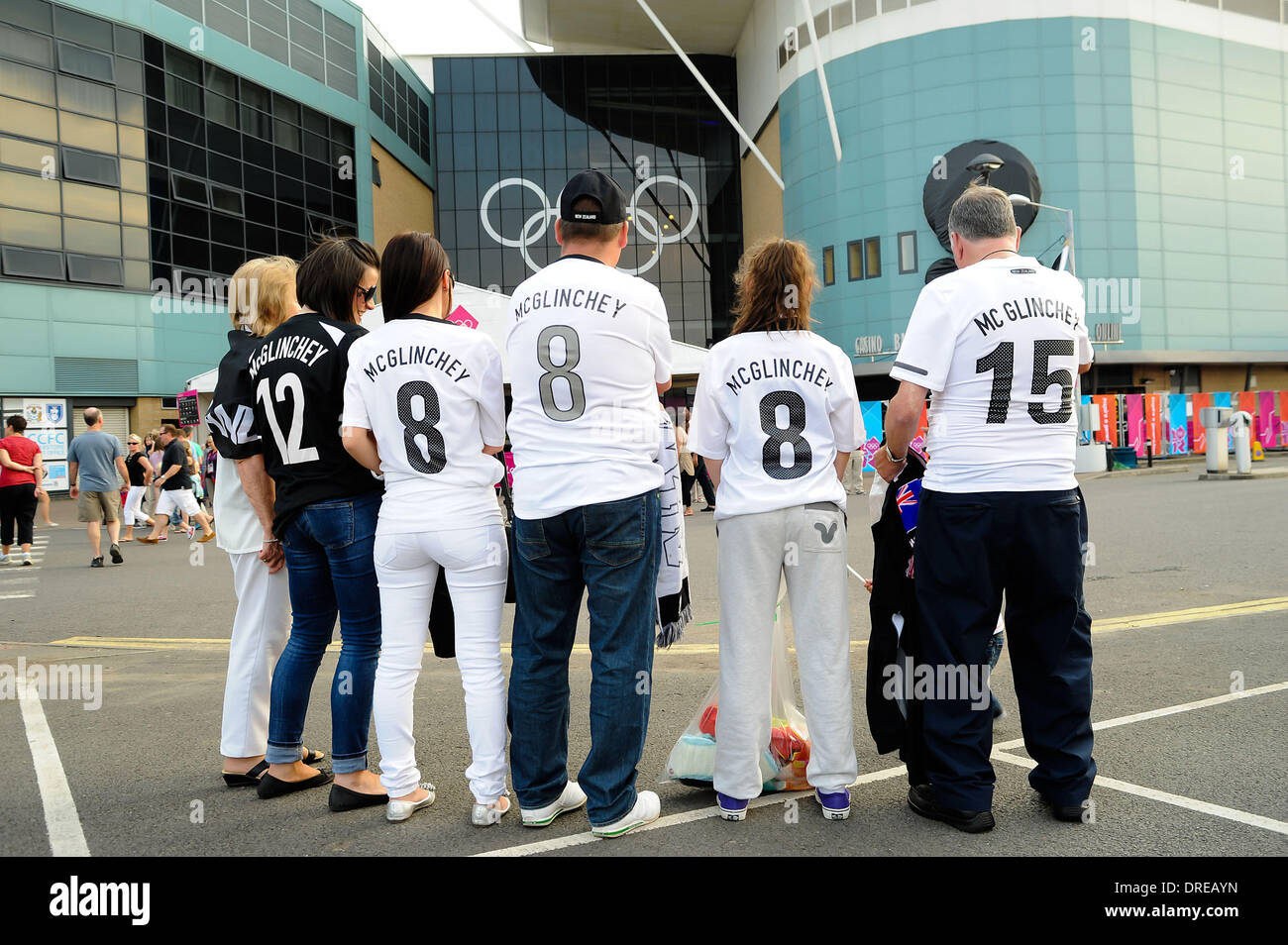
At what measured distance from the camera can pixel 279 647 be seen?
3.91m

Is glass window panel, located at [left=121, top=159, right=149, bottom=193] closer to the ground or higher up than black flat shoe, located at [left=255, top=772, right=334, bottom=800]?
higher up

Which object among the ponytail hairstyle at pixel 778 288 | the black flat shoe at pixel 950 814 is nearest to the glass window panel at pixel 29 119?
the ponytail hairstyle at pixel 778 288

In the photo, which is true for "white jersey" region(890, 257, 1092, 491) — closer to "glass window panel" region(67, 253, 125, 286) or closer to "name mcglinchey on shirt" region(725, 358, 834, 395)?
"name mcglinchey on shirt" region(725, 358, 834, 395)

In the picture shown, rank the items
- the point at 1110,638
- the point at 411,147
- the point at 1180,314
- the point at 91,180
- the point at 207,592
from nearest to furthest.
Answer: the point at 1110,638 → the point at 207,592 → the point at 91,180 → the point at 1180,314 → the point at 411,147

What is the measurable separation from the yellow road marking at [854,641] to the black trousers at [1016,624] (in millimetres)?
2535

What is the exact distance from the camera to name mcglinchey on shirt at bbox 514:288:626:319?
3.07 metres

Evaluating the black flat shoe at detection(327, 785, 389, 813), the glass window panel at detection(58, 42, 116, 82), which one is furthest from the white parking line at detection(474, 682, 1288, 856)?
the glass window panel at detection(58, 42, 116, 82)

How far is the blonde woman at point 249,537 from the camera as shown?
3711mm

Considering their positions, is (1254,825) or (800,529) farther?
(800,529)

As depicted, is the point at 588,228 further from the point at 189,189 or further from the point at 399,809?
the point at 189,189

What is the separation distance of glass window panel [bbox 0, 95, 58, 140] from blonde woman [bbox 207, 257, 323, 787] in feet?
99.5

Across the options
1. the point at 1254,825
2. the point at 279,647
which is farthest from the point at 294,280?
the point at 1254,825
